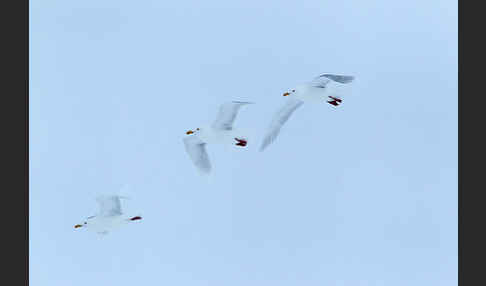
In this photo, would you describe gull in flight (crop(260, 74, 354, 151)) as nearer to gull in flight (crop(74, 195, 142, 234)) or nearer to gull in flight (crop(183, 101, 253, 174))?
gull in flight (crop(183, 101, 253, 174))

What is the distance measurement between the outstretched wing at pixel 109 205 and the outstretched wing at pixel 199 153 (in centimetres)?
69

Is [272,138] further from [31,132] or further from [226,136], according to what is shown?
[31,132]

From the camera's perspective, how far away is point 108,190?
5.23m

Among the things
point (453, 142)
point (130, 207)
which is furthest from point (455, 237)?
point (130, 207)

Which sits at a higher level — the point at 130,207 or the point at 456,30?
the point at 456,30

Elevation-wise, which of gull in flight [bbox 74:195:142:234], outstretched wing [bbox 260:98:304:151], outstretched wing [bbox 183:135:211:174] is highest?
outstretched wing [bbox 260:98:304:151]

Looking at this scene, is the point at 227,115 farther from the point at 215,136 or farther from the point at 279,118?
the point at 279,118

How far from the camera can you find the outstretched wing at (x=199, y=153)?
182 inches

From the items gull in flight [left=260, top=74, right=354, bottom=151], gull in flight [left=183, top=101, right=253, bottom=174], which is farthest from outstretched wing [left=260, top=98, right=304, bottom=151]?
gull in flight [left=183, top=101, right=253, bottom=174]

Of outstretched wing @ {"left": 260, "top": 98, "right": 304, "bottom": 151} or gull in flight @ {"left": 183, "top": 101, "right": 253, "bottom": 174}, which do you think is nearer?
gull in flight @ {"left": 183, "top": 101, "right": 253, "bottom": 174}

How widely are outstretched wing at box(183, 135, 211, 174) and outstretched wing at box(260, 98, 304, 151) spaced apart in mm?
513

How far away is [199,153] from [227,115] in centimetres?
51

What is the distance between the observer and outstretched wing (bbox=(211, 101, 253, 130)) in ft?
14.0

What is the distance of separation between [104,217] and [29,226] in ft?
3.35
